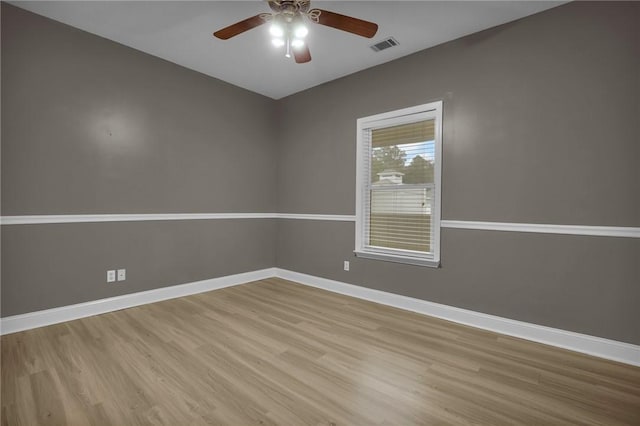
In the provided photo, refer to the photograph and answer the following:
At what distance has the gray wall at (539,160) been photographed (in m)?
2.22

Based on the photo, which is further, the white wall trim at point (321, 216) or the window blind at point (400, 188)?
the white wall trim at point (321, 216)

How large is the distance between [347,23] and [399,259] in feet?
7.78

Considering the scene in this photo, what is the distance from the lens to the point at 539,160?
254 centimetres

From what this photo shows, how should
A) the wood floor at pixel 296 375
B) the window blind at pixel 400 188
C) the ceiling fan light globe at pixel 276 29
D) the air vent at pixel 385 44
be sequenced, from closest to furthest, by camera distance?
the wood floor at pixel 296 375 → the ceiling fan light globe at pixel 276 29 → the air vent at pixel 385 44 → the window blind at pixel 400 188

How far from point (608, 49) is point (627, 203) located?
1.18 meters

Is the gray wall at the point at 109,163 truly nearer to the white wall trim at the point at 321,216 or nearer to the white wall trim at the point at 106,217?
the white wall trim at the point at 106,217

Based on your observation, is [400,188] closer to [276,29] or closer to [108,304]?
[276,29]

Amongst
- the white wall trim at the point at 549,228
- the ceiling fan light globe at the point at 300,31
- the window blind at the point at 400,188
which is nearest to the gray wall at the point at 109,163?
the window blind at the point at 400,188

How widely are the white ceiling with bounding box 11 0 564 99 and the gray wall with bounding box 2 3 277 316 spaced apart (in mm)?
311

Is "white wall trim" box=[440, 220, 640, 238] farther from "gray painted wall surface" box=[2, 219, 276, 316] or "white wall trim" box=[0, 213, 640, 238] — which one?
"gray painted wall surface" box=[2, 219, 276, 316]

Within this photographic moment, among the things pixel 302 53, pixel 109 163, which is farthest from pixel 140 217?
pixel 302 53

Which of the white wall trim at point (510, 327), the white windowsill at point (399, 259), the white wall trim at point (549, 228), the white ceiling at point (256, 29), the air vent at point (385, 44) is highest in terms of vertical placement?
the white ceiling at point (256, 29)

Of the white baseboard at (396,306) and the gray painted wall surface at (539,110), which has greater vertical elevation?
the gray painted wall surface at (539,110)

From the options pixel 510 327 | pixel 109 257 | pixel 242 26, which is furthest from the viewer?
pixel 109 257
